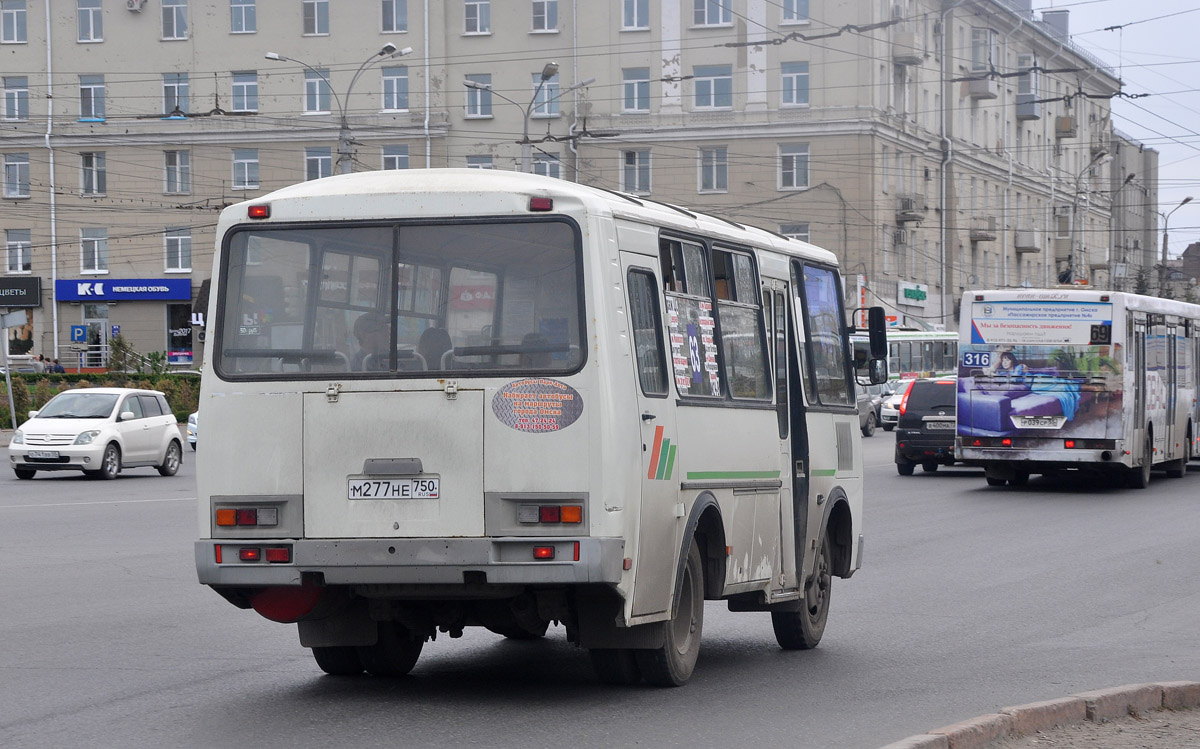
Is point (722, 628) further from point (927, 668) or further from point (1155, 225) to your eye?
point (1155, 225)

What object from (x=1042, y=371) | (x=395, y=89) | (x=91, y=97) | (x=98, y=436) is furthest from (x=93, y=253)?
(x=1042, y=371)

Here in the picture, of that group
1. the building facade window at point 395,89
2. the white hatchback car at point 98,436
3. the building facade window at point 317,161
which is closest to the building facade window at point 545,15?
the building facade window at point 395,89

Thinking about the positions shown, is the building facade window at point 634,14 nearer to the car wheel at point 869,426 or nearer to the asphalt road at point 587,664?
the car wheel at point 869,426

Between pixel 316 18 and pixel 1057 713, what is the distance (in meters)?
63.3

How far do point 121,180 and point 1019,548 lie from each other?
5728 centimetres

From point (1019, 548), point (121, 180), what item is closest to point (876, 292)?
point (121, 180)

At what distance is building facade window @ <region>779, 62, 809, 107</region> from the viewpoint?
6575 cm

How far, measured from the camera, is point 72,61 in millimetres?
68312

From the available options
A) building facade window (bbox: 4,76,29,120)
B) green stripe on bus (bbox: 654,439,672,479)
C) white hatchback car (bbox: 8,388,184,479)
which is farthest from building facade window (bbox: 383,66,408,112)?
green stripe on bus (bbox: 654,439,672,479)

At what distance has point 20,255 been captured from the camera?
226ft

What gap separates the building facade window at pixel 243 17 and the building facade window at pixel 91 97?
568cm

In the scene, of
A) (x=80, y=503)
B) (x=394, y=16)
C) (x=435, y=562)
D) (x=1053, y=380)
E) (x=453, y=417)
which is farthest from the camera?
(x=394, y=16)

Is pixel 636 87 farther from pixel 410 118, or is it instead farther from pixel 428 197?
pixel 428 197

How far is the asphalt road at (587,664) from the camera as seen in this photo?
775cm
